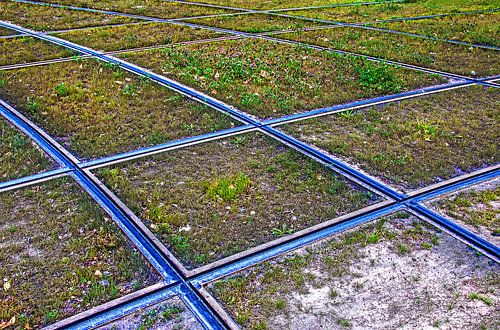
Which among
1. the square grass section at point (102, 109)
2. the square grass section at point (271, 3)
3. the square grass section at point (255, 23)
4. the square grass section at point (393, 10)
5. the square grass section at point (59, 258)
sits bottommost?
the square grass section at point (59, 258)

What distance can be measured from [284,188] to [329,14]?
7.12 metres

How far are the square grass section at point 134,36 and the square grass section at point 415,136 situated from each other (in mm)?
3340

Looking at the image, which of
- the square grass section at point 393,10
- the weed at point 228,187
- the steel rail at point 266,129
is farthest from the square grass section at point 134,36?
the weed at point 228,187

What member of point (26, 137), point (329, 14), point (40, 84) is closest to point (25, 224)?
point (26, 137)

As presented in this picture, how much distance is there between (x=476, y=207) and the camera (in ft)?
Answer: 10.9

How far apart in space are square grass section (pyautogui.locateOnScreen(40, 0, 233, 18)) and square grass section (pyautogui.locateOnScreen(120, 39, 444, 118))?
8.58 feet

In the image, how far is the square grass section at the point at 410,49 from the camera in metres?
6.34

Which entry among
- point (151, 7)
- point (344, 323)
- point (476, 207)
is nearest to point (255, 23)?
point (151, 7)

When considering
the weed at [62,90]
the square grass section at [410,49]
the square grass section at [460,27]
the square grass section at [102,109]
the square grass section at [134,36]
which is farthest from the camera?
the square grass section at [460,27]

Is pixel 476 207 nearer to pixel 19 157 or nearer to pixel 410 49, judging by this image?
pixel 19 157

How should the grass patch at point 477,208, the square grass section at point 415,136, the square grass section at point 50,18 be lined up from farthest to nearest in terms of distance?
the square grass section at point 50,18
the square grass section at point 415,136
the grass patch at point 477,208

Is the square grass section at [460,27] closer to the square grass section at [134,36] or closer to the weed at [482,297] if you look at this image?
the square grass section at [134,36]

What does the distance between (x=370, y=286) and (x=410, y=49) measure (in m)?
5.17

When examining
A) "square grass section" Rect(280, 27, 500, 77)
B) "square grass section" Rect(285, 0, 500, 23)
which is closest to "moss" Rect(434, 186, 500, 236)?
"square grass section" Rect(280, 27, 500, 77)
